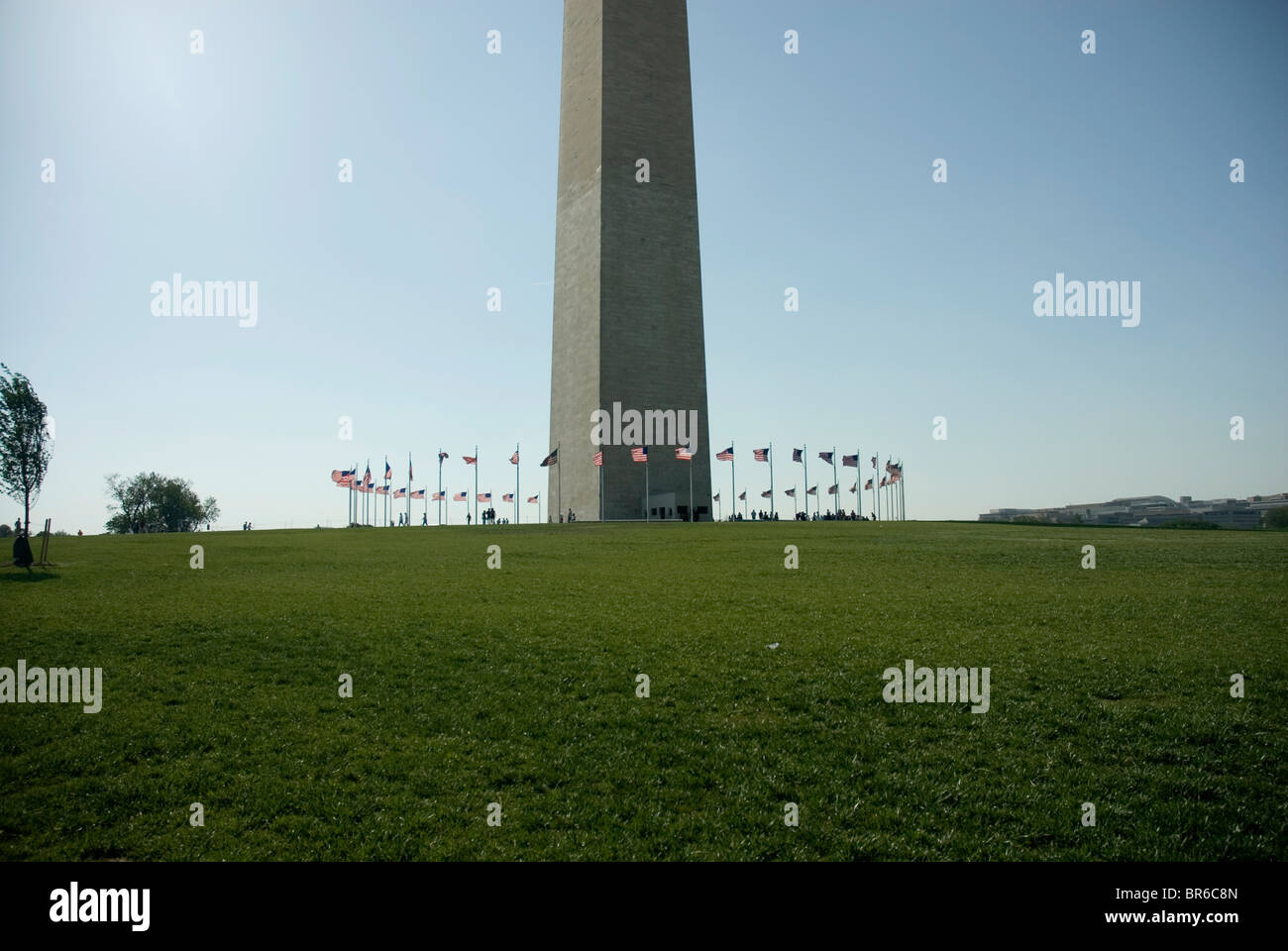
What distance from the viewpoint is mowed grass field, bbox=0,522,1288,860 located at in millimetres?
8688

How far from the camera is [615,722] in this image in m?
11.8

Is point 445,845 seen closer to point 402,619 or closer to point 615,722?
point 615,722

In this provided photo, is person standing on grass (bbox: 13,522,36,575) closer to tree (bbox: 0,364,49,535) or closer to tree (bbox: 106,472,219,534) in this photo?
tree (bbox: 0,364,49,535)

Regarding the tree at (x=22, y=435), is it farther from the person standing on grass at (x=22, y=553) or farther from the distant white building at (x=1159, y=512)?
the distant white building at (x=1159, y=512)

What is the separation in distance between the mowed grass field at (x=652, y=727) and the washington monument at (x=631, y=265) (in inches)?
1861

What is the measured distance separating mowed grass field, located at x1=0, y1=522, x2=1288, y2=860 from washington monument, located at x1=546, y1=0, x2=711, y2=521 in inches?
1861

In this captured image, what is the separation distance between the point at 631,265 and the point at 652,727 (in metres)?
62.2

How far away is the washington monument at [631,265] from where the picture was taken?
68875 millimetres

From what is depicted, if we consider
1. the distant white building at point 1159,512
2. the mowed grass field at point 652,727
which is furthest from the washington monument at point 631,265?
the mowed grass field at point 652,727

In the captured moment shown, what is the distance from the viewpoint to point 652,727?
11.6 metres

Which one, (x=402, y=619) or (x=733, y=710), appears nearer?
(x=733, y=710)
